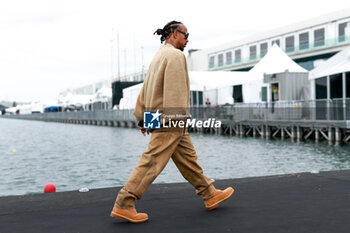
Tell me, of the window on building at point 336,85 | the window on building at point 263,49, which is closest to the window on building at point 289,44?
the window on building at point 263,49

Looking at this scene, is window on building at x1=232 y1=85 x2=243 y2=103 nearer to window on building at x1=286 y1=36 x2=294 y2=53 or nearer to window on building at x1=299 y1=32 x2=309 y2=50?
window on building at x1=299 y1=32 x2=309 y2=50

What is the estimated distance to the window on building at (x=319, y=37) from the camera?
46.0 meters

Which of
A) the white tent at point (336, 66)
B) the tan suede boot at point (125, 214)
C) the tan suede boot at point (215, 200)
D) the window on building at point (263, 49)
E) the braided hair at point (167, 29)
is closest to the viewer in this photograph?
the tan suede boot at point (125, 214)

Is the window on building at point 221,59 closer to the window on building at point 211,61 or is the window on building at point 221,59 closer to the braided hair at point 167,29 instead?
the window on building at point 211,61

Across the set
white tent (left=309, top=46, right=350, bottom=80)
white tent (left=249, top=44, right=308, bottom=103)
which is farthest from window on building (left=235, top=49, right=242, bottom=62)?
white tent (left=309, top=46, right=350, bottom=80)

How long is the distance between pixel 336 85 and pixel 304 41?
27.4m

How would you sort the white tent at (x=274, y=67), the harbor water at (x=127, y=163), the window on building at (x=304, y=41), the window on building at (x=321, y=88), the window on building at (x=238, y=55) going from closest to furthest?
the harbor water at (x=127, y=163), the window on building at (x=321, y=88), the white tent at (x=274, y=67), the window on building at (x=304, y=41), the window on building at (x=238, y=55)

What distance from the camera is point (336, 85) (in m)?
22.5

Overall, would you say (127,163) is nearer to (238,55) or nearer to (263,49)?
(263,49)

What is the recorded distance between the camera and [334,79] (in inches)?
888

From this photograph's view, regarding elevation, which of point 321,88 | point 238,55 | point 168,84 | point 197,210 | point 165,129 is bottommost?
point 197,210

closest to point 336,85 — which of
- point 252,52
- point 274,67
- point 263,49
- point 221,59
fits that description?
point 274,67

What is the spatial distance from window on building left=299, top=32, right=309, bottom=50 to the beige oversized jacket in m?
45.8

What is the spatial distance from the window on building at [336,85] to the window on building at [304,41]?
25.9m
